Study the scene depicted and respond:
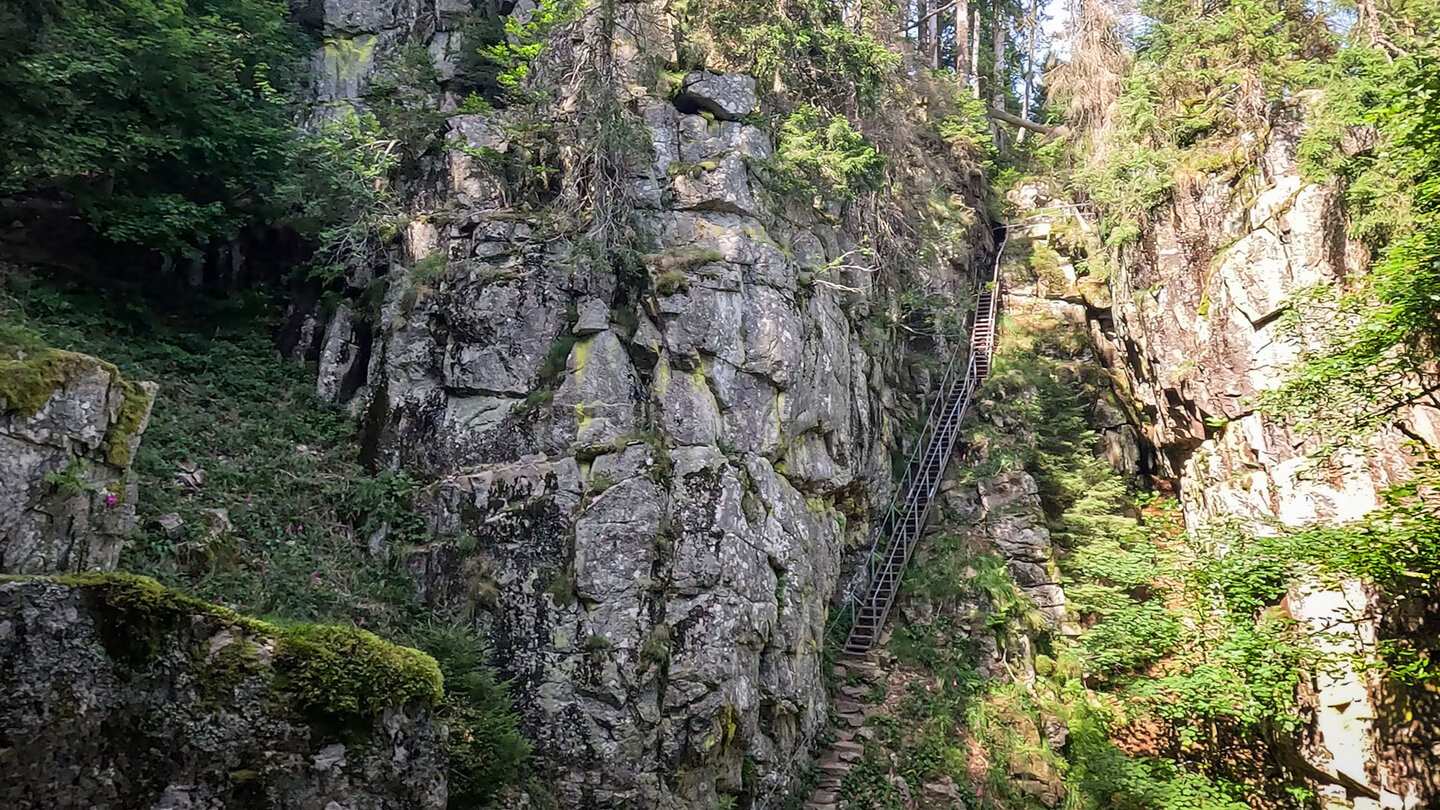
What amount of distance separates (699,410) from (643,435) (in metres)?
0.79

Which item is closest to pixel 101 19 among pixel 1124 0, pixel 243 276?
pixel 243 276

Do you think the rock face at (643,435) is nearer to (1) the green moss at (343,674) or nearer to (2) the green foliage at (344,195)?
(2) the green foliage at (344,195)

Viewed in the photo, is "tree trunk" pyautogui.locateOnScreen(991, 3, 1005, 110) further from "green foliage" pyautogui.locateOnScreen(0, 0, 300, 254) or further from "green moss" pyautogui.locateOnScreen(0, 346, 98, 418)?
"green moss" pyautogui.locateOnScreen(0, 346, 98, 418)

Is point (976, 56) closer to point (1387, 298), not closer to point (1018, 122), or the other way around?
point (1018, 122)

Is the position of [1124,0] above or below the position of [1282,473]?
above

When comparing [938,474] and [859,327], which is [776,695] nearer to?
[938,474]

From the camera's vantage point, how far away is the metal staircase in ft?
39.3

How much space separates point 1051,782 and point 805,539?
4.51 m

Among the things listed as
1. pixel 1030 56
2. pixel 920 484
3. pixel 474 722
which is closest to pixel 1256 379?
pixel 920 484

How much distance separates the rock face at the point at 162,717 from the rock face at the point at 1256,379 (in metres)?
11.2

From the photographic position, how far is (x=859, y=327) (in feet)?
44.1

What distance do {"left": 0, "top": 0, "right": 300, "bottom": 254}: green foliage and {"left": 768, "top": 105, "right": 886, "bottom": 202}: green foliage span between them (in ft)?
24.8

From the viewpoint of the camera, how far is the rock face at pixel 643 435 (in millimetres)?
8406

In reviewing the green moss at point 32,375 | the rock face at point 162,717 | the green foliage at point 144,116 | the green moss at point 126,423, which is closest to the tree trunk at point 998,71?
the green foliage at point 144,116
